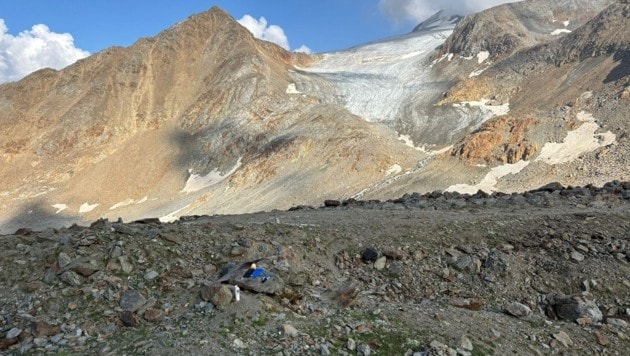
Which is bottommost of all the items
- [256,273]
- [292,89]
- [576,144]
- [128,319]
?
[576,144]

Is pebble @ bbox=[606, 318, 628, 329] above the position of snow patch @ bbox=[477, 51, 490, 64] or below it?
below

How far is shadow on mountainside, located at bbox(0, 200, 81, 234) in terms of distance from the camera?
64081 mm

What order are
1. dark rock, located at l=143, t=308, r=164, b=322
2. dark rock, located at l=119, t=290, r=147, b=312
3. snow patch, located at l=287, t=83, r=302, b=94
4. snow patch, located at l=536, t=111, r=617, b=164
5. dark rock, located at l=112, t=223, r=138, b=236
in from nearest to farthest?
dark rock, located at l=143, t=308, r=164, b=322 → dark rock, located at l=119, t=290, r=147, b=312 → dark rock, located at l=112, t=223, r=138, b=236 → snow patch, located at l=536, t=111, r=617, b=164 → snow patch, located at l=287, t=83, r=302, b=94

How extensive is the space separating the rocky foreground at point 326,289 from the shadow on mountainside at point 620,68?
49593 millimetres

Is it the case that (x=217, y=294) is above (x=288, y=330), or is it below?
above

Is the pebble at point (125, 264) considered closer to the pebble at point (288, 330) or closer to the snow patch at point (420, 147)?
the pebble at point (288, 330)

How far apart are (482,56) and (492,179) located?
56917 mm

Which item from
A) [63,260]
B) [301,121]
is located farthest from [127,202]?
[63,260]

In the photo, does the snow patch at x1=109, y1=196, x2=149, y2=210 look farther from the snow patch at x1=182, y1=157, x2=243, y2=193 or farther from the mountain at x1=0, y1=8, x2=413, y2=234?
the snow patch at x1=182, y1=157, x2=243, y2=193

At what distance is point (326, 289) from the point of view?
30.1 ft

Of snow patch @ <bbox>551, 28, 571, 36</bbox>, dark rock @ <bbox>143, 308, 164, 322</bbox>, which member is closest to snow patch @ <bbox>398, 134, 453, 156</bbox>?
dark rock @ <bbox>143, 308, 164, 322</bbox>

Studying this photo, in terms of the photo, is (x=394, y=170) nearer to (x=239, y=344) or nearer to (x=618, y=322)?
(x=618, y=322)

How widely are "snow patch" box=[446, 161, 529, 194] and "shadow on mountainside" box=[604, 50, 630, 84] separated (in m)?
20.6

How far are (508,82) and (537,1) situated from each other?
56500mm
